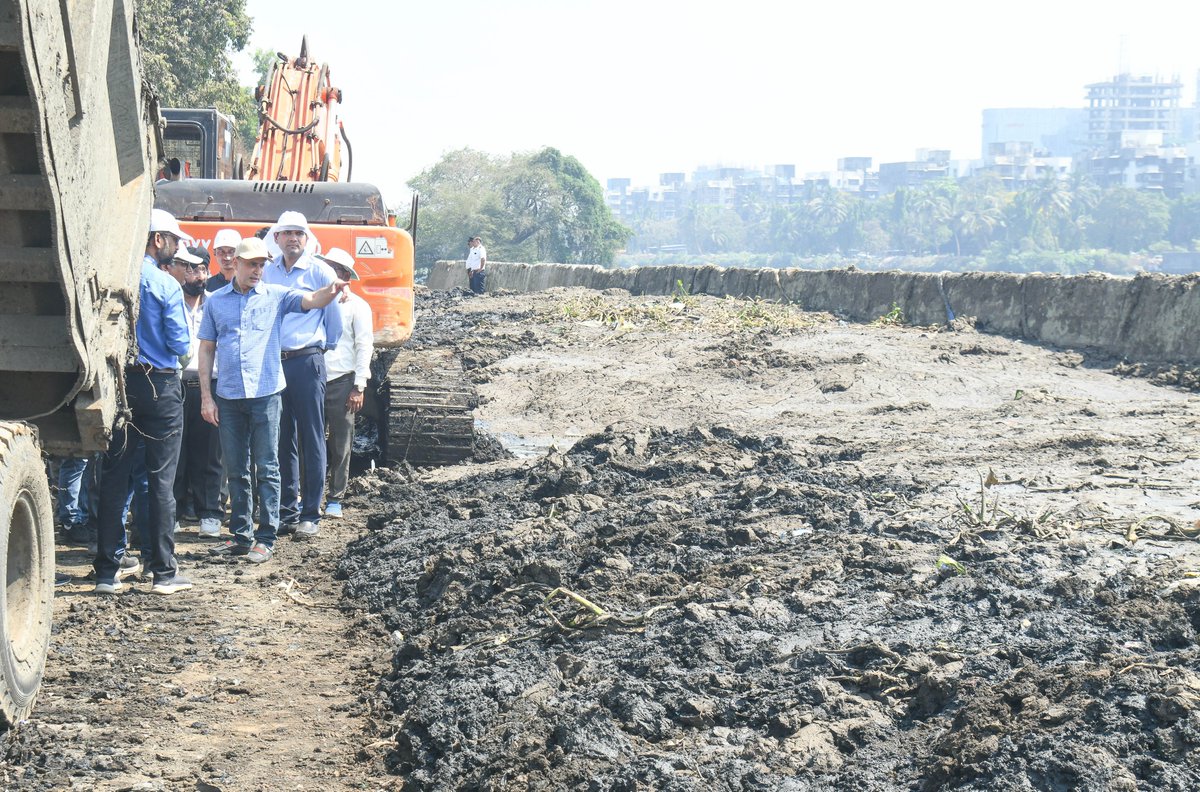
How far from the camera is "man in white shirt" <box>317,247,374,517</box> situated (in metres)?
9.53

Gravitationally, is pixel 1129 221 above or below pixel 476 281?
above

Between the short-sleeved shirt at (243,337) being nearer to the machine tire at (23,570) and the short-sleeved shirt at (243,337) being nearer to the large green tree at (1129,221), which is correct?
the machine tire at (23,570)

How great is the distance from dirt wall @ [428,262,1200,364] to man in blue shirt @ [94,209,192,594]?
10.1m

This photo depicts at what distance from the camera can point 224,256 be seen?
916 cm

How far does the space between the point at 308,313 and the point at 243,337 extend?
2.29 feet

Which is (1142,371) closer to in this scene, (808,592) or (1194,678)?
(808,592)

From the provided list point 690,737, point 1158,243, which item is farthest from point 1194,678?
point 1158,243

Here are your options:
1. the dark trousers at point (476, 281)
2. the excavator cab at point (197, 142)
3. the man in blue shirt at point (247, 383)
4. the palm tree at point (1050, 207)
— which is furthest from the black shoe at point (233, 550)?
the palm tree at point (1050, 207)

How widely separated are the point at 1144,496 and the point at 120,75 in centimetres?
575

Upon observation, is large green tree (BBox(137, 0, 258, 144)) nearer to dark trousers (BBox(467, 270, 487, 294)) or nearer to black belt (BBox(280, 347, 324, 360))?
dark trousers (BBox(467, 270, 487, 294))

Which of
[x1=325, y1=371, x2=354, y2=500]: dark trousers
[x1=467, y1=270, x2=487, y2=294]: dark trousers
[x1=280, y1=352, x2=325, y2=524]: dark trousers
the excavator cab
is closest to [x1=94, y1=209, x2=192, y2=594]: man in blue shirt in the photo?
[x1=280, y1=352, x2=325, y2=524]: dark trousers

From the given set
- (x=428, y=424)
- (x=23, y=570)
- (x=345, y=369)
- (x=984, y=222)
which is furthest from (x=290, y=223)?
(x=984, y=222)

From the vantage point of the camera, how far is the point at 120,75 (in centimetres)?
640

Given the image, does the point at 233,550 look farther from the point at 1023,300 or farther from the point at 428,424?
the point at 1023,300
